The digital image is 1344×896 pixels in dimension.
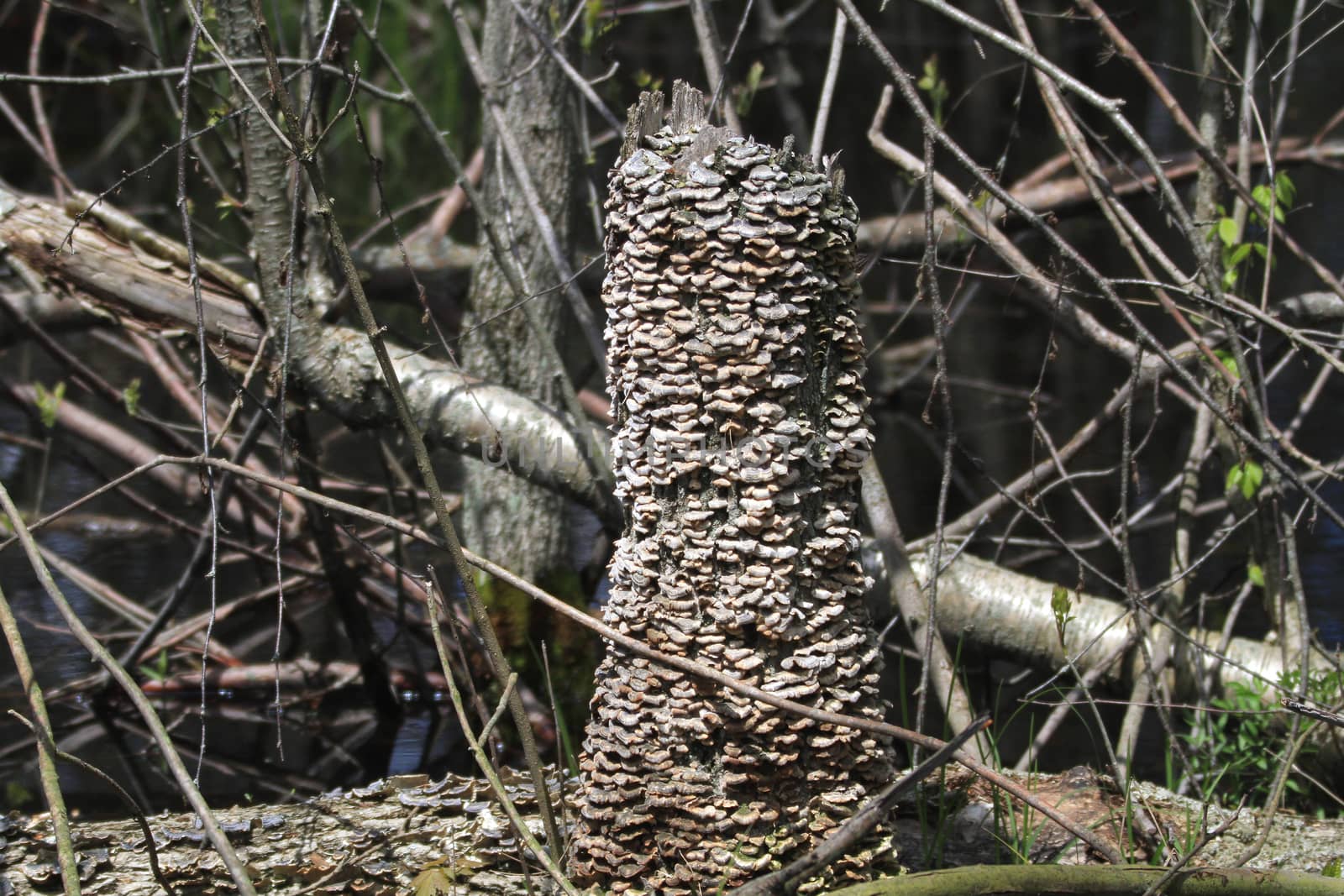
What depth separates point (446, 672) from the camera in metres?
1.82

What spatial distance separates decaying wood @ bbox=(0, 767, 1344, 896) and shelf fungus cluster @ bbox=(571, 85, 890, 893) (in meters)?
0.23

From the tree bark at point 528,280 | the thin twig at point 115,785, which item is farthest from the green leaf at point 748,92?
the thin twig at point 115,785

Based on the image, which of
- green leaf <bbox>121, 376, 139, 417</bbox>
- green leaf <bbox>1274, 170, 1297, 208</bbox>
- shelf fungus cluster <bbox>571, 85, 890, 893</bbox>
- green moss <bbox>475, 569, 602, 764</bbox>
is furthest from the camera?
green moss <bbox>475, 569, 602, 764</bbox>

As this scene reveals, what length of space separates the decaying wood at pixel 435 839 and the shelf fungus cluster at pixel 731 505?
0.23m

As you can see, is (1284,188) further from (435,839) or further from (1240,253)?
(435,839)

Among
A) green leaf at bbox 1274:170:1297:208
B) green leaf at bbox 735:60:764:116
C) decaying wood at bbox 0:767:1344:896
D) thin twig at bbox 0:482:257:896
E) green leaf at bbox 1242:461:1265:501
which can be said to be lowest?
decaying wood at bbox 0:767:1344:896

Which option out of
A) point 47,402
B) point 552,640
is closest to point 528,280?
point 552,640

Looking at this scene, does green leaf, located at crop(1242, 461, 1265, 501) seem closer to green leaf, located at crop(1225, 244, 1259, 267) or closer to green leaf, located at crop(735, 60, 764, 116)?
green leaf, located at crop(1225, 244, 1259, 267)

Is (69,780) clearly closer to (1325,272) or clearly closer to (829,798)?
(829,798)

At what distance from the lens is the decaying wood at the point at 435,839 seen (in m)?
1.92

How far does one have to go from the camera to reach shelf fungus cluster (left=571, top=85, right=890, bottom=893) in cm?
167

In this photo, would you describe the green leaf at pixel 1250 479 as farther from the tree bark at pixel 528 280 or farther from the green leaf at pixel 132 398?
the green leaf at pixel 132 398

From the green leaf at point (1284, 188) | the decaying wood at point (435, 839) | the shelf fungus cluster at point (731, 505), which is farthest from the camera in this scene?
the green leaf at point (1284, 188)

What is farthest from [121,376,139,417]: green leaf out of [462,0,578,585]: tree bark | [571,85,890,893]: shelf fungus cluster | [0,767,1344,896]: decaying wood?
[571,85,890,893]: shelf fungus cluster
